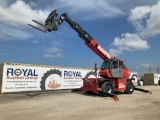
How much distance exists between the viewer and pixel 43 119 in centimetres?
979

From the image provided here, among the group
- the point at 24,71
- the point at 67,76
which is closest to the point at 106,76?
the point at 67,76

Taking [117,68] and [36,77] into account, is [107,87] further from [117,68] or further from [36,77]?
[36,77]

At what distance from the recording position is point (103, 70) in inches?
832

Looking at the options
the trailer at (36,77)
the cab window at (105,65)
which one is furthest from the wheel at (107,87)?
the trailer at (36,77)

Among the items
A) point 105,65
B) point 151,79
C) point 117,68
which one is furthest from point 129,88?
point 151,79

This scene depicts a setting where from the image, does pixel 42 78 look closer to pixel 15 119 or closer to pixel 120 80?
pixel 120 80

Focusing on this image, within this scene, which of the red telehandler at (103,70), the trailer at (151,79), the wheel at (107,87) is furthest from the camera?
the trailer at (151,79)

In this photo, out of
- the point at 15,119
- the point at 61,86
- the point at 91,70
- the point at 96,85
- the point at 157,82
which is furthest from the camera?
the point at 157,82

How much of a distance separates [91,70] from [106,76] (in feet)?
29.1

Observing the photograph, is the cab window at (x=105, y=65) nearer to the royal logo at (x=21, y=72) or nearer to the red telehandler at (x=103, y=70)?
the red telehandler at (x=103, y=70)

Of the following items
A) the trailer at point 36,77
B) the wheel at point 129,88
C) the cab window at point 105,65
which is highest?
the cab window at point 105,65

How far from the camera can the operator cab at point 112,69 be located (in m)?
20.9

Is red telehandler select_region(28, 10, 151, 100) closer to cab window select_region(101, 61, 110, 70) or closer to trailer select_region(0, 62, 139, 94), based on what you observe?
cab window select_region(101, 61, 110, 70)

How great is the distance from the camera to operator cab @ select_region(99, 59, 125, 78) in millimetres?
20895
